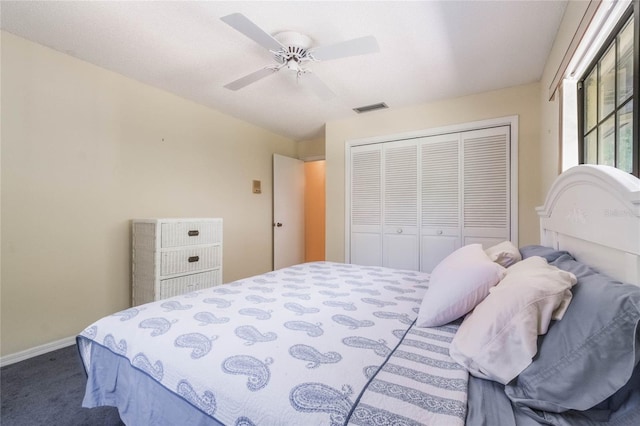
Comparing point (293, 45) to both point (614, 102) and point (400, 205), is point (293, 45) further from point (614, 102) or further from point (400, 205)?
point (400, 205)

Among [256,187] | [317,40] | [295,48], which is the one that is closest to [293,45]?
[295,48]

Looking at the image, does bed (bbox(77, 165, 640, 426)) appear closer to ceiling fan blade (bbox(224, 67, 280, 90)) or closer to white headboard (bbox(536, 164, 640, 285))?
white headboard (bbox(536, 164, 640, 285))

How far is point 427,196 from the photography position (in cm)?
323

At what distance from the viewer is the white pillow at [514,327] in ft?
2.48

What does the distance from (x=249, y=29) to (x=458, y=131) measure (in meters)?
2.43

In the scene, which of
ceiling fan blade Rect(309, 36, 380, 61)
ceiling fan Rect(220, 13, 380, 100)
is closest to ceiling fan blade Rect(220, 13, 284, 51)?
ceiling fan Rect(220, 13, 380, 100)

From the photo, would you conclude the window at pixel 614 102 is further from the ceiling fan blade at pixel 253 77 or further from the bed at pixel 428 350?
the ceiling fan blade at pixel 253 77

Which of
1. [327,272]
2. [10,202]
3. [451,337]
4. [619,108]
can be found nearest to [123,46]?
[10,202]

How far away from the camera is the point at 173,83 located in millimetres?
2725

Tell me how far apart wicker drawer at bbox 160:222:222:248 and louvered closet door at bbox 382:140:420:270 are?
1.98 m

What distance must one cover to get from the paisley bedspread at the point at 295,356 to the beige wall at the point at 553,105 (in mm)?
1630

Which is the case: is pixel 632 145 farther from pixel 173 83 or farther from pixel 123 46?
pixel 173 83

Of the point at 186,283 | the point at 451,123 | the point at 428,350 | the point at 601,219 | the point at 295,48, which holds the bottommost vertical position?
the point at 186,283

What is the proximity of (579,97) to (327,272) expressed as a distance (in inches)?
78.2
